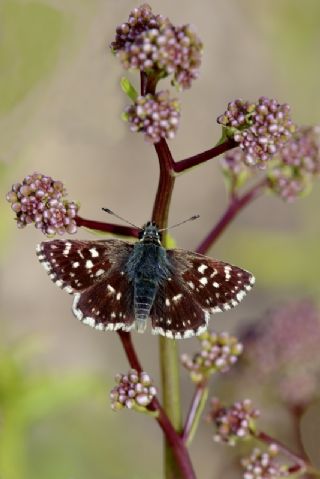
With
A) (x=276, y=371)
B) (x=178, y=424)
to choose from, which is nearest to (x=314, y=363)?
(x=276, y=371)

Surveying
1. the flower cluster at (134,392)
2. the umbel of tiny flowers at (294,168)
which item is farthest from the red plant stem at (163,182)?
the umbel of tiny flowers at (294,168)

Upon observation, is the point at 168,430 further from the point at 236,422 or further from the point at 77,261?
the point at 77,261

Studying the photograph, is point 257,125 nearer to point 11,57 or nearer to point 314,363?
point 314,363

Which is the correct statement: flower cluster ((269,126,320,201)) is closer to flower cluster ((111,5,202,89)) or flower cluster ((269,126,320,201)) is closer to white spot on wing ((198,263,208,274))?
white spot on wing ((198,263,208,274))

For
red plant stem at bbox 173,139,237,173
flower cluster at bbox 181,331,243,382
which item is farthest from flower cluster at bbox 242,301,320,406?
red plant stem at bbox 173,139,237,173

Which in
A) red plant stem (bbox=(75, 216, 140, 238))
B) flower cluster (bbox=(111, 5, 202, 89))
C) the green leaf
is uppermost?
the green leaf

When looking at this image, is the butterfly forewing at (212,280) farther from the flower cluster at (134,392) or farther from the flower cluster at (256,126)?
the flower cluster at (256,126)
